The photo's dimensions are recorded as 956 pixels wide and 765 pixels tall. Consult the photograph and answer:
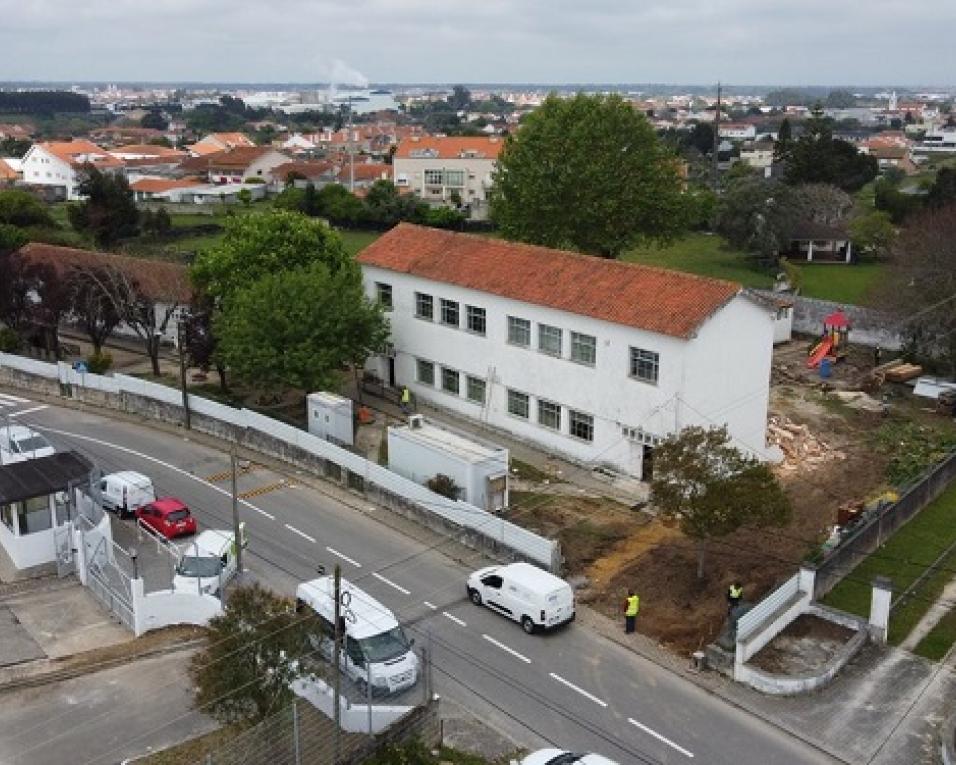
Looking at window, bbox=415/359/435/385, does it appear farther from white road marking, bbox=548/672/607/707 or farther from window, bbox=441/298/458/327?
white road marking, bbox=548/672/607/707

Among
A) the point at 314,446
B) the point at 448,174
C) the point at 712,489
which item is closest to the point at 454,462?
the point at 314,446

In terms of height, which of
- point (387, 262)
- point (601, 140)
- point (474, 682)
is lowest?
point (474, 682)

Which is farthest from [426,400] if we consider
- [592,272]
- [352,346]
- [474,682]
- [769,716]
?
[769,716]

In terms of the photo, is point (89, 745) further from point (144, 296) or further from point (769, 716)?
point (144, 296)

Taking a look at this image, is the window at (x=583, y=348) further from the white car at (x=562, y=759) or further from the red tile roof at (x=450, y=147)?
the red tile roof at (x=450, y=147)

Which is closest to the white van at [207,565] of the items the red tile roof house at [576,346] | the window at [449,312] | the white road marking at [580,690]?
the white road marking at [580,690]

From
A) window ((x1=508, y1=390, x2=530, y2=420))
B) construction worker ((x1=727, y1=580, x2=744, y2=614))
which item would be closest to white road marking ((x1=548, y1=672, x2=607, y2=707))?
construction worker ((x1=727, y1=580, x2=744, y2=614))
